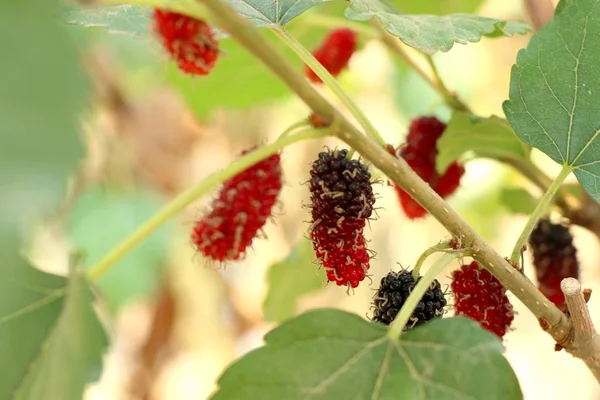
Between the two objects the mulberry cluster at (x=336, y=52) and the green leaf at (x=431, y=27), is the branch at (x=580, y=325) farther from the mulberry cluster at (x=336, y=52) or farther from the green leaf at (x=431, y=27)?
the mulberry cluster at (x=336, y=52)

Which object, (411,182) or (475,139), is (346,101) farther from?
(475,139)

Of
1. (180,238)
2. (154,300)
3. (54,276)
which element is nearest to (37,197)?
(54,276)

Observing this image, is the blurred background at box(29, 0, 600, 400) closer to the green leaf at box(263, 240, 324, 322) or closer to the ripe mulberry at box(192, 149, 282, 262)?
the green leaf at box(263, 240, 324, 322)

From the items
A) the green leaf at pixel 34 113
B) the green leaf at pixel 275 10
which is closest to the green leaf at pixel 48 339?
the green leaf at pixel 34 113

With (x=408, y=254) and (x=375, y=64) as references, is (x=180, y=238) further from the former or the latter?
(x=375, y=64)

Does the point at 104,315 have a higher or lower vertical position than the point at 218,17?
higher

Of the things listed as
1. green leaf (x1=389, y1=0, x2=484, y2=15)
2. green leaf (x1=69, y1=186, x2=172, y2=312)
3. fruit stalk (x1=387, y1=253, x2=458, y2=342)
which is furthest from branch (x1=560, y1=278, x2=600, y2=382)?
green leaf (x1=69, y1=186, x2=172, y2=312)
